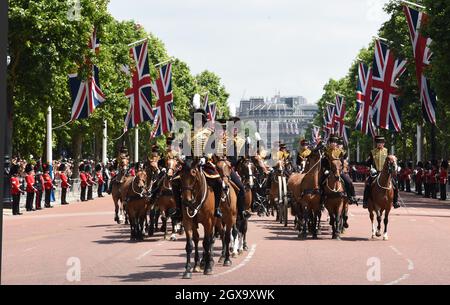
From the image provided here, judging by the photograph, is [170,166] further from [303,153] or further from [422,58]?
[422,58]

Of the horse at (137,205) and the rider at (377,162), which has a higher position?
the rider at (377,162)

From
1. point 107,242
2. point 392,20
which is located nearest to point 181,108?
point 392,20

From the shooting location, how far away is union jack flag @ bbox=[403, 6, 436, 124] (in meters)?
47.5

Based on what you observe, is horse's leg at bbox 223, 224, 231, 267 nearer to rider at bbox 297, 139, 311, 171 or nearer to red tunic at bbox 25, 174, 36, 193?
rider at bbox 297, 139, 311, 171

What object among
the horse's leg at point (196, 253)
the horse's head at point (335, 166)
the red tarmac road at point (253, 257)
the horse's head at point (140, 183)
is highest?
the horse's head at point (335, 166)

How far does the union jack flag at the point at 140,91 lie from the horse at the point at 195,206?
4058 cm

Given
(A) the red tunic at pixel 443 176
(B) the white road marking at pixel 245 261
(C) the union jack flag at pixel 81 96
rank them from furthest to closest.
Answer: (A) the red tunic at pixel 443 176 < (C) the union jack flag at pixel 81 96 < (B) the white road marking at pixel 245 261

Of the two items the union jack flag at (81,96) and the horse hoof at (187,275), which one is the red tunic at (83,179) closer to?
the union jack flag at (81,96)

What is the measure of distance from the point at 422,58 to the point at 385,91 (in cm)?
456

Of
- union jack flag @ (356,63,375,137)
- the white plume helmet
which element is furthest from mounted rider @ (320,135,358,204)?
union jack flag @ (356,63,375,137)

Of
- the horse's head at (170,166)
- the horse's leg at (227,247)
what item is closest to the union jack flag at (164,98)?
the horse's head at (170,166)

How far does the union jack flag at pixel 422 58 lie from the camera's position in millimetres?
47463

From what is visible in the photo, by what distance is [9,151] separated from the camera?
152ft

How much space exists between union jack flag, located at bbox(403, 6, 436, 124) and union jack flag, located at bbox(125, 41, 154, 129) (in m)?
Result: 16.5
